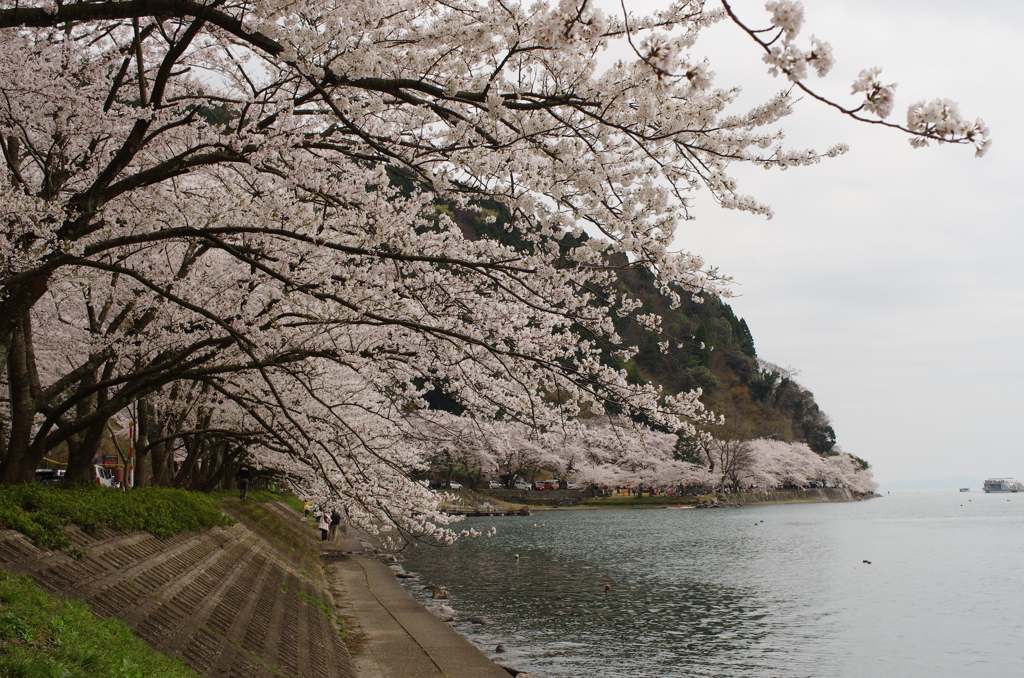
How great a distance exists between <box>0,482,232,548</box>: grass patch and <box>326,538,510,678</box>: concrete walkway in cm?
358

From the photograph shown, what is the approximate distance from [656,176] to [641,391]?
2.09 meters

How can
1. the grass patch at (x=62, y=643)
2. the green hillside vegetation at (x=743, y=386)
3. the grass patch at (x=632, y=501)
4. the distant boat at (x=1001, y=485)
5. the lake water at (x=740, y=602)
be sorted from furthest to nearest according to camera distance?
1. the distant boat at (x=1001, y=485)
2. the green hillside vegetation at (x=743, y=386)
3. the grass patch at (x=632, y=501)
4. the lake water at (x=740, y=602)
5. the grass patch at (x=62, y=643)

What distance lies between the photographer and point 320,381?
1583cm

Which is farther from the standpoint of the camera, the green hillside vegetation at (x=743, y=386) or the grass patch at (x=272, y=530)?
the green hillside vegetation at (x=743, y=386)

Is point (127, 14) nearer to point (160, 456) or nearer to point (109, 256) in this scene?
point (109, 256)

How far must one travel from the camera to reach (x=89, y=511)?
781 cm

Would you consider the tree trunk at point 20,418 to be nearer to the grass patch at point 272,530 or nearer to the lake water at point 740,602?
the grass patch at point 272,530

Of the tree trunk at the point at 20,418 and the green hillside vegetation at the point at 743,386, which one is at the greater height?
the green hillside vegetation at the point at 743,386

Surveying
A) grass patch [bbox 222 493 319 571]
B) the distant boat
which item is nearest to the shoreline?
grass patch [bbox 222 493 319 571]

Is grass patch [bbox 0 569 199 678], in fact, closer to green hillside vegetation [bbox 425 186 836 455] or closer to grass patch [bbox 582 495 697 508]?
grass patch [bbox 582 495 697 508]

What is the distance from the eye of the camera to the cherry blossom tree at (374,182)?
5.03m

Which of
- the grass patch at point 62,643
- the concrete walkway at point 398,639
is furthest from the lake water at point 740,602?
the grass patch at point 62,643

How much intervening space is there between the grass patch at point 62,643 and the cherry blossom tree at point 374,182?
2599 mm

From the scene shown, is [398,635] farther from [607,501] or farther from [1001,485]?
[1001,485]
